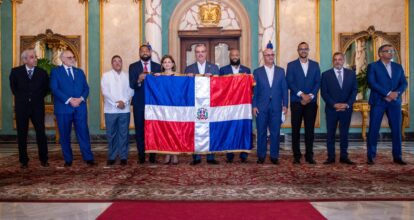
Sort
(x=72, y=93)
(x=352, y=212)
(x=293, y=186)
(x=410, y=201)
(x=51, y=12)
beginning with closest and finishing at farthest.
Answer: (x=352, y=212), (x=410, y=201), (x=293, y=186), (x=72, y=93), (x=51, y=12)

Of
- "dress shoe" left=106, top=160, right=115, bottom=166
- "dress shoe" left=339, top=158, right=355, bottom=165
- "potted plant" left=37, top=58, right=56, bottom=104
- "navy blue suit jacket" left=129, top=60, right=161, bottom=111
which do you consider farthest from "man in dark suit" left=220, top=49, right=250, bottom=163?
"potted plant" left=37, top=58, right=56, bottom=104

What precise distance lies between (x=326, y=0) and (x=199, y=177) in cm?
727

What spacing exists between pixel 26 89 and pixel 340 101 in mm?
4190

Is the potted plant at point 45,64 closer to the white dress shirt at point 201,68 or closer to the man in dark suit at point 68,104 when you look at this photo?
the man in dark suit at point 68,104

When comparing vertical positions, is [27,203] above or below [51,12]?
below

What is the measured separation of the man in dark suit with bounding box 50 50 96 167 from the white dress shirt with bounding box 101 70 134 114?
12.0 inches

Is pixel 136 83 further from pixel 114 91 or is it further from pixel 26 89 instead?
pixel 26 89

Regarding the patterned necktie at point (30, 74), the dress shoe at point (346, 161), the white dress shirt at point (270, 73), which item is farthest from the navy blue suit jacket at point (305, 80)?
the patterned necktie at point (30, 74)

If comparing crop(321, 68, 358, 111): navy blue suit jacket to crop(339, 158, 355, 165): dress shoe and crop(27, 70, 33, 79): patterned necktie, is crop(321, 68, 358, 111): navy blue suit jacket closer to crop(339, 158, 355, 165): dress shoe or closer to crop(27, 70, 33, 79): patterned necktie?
crop(339, 158, 355, 165): dress shoe

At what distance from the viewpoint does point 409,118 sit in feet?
33.6

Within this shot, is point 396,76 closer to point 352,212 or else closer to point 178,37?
point 352,212

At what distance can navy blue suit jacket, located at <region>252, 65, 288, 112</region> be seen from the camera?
18.4ft

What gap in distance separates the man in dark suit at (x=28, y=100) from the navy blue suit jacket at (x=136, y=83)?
1.18 meters

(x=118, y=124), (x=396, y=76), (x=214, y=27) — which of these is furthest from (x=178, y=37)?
(x=396, y=76)
